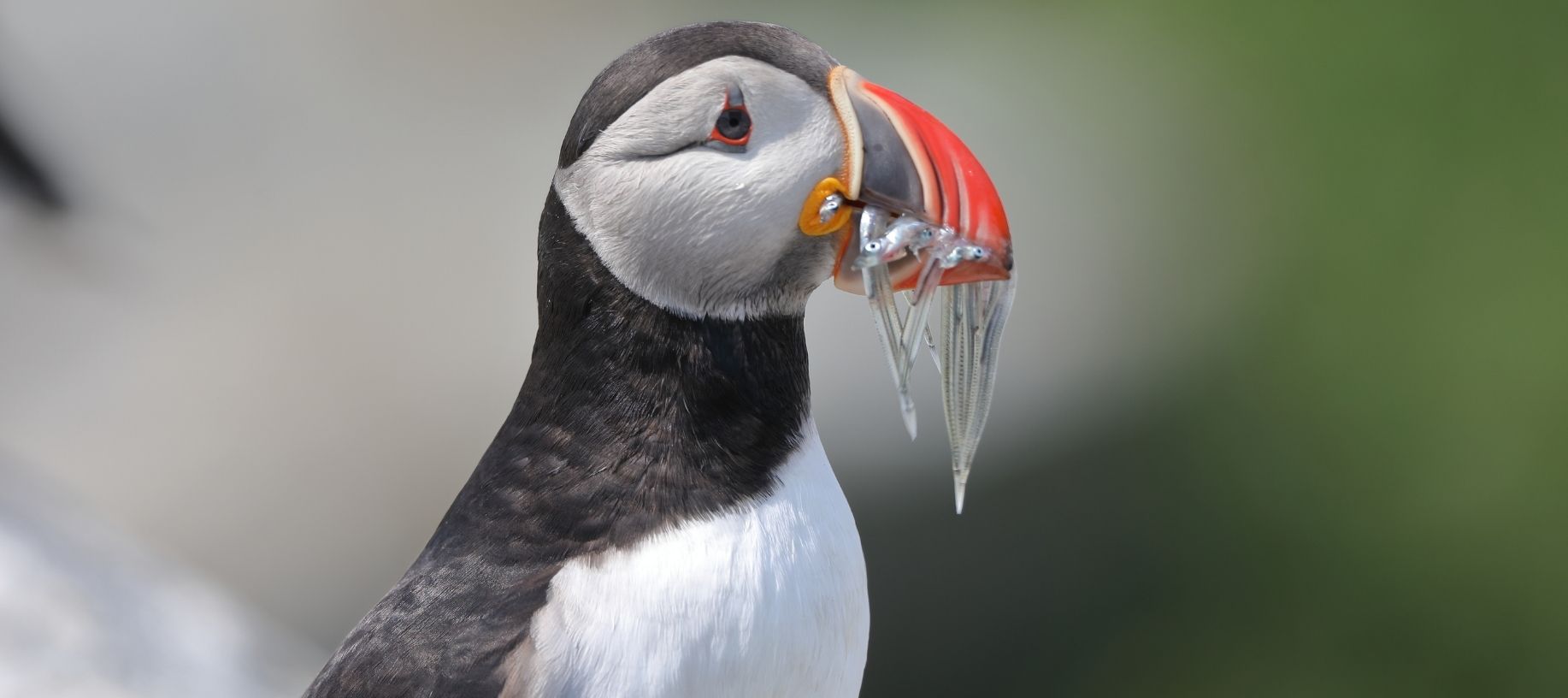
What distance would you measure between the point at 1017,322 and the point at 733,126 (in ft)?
7.26

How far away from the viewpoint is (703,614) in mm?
1066

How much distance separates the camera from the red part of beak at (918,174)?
1.06m

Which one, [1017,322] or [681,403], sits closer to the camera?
[681,403]

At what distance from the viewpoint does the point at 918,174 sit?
41.6 inches

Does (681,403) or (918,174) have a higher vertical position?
(918,174)

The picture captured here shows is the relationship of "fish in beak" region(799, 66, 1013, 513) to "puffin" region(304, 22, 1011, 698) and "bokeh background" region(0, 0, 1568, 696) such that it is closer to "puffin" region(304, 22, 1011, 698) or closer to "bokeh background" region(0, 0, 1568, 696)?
"puffin" region(304, 22, 1011, 698)

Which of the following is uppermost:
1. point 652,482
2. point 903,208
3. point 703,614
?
point 903,208

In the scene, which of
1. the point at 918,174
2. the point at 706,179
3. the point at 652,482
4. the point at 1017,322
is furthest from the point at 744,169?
the point at 1017,322

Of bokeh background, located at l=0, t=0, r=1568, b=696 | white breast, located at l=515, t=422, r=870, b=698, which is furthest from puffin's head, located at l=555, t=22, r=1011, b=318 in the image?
bokeh background, located at l=0, t=0, r=1568, b=696

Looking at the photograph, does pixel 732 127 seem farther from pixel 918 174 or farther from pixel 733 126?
pixel 918 174

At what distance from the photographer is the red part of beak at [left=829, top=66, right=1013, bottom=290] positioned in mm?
1056

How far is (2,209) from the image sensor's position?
353 centimetres

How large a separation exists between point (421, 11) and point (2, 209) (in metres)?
1.15

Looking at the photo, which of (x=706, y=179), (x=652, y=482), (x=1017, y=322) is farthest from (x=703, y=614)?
(x=1017, y=322)
